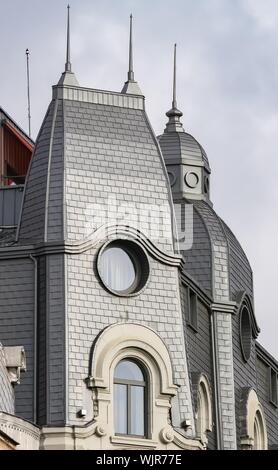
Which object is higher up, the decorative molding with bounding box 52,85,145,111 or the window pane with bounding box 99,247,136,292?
the decorative molding with bounding box 52,85,145,111

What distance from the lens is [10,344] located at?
74.5 meters

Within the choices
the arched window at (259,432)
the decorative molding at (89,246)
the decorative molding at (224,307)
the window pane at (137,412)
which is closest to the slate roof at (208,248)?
the decorative molding at (224,307)

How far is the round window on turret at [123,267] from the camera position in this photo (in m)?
74.9

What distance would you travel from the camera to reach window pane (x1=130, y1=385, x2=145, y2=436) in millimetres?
73938

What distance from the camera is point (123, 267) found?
247ft

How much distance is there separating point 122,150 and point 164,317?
6.10 meters

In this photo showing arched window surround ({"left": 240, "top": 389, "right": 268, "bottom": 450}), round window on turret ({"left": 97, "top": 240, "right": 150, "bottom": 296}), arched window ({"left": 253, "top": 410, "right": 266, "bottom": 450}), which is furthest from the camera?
arched window ({"left": 253, "top": 410, "right": 266, "bottom": 450})

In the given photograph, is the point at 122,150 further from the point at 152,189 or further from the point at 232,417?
the point at 232,417

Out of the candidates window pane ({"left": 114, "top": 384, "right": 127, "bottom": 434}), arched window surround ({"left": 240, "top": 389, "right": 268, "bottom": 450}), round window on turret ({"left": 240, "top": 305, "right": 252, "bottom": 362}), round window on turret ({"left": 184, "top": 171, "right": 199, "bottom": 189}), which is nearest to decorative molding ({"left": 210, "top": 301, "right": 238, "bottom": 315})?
round window on turret ({"left": 240, "top": 305, "right": 252, "bottom": 362})

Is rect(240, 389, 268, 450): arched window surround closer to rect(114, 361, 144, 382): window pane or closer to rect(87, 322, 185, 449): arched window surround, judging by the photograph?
rect(87, 322, 185, 449): arched window surround

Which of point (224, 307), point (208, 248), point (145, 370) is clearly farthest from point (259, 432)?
point (145, 370)

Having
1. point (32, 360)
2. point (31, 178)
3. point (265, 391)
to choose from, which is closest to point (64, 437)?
point (32, 360)

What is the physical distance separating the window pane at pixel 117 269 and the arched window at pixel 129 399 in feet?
8.91

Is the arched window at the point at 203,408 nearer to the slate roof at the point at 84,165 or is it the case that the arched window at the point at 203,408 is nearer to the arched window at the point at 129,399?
the arched window at the point at 129,399
